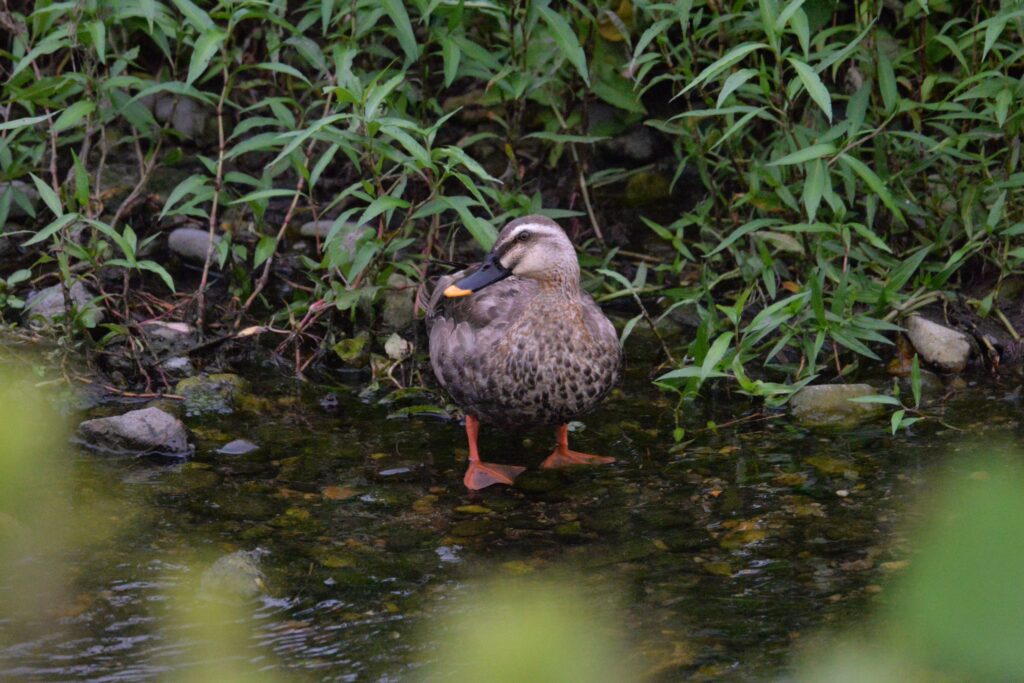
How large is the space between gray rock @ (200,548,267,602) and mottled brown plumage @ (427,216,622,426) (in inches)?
49.9

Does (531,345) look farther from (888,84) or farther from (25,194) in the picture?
(25,194)

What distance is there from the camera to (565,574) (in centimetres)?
391

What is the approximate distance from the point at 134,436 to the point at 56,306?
132cm

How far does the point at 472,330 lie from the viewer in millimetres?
4879

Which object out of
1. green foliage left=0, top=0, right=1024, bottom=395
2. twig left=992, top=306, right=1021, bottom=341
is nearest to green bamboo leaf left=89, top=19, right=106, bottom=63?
green foliage left=0, top=0, right=1024, bottom=395

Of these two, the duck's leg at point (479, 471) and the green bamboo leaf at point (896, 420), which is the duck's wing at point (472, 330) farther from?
the green bamboo leaf at point (896, 420)

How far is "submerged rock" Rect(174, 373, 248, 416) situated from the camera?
211 inches

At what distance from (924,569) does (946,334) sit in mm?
4855

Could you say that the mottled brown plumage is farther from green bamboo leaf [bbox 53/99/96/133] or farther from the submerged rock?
green bamboo leaf [bbox 53/99/96/133]

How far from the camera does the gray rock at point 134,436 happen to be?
485 centimetres

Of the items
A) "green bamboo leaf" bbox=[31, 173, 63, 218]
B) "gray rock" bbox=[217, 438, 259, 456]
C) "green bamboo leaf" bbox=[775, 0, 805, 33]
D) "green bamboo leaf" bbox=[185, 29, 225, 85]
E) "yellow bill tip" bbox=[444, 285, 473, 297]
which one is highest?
"green bamboo leaf" bbox=[185, 29, 225, 85]

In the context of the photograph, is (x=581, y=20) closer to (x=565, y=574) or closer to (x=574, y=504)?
(x=574, y=504)

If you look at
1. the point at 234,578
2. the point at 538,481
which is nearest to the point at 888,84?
the point at 538,481

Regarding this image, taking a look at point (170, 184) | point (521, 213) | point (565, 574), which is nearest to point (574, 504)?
point (565, 574)
